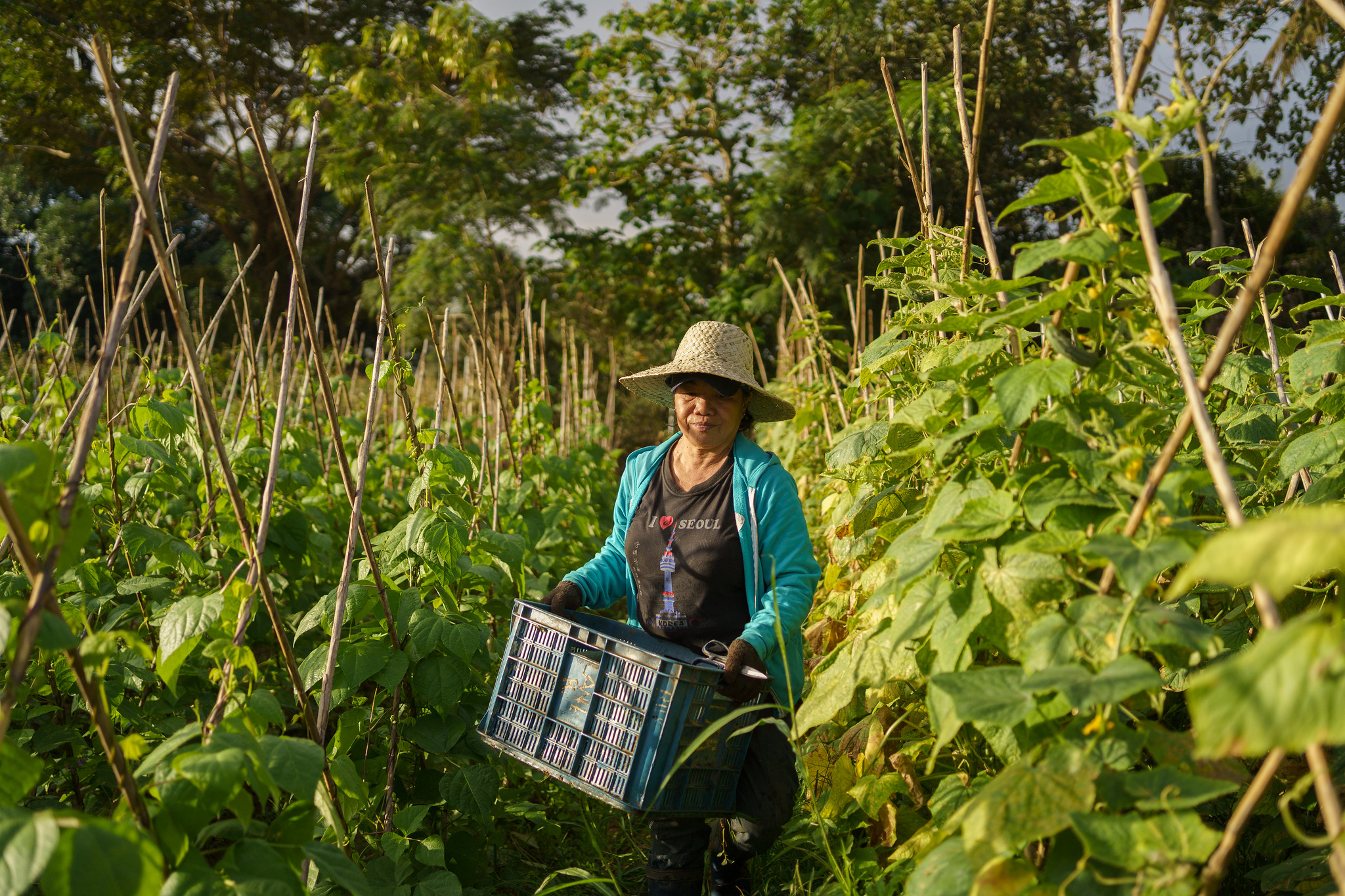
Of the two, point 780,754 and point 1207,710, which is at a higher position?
point 1207,710

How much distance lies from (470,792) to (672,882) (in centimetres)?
49

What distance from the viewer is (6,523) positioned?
1.06 metres

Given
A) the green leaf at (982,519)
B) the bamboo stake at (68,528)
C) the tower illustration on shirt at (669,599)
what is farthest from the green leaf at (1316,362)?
the bamboo stake at (68,528)

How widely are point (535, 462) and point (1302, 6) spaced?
13.9 meters

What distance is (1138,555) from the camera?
1.06 m

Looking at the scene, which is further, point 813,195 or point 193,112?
point 193,112

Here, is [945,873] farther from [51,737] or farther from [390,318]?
[51,737]

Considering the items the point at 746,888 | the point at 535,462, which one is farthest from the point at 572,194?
the point at 746,888

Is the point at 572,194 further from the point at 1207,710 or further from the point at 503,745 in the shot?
the point at 1207,710

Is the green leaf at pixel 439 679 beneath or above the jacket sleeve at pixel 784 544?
beneath

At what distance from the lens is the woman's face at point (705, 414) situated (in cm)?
232

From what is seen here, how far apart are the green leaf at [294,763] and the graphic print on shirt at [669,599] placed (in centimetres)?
110

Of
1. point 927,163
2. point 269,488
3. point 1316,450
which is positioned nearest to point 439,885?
point 269,488

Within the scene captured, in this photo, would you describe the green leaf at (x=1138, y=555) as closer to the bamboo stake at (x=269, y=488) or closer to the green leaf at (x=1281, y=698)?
the green leaf at (x=1281, y=698)
